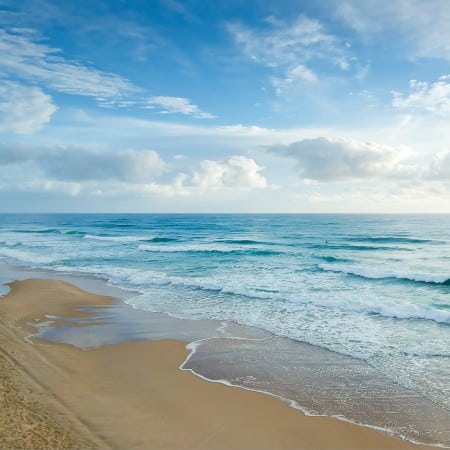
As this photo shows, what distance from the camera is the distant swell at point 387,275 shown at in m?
20.7

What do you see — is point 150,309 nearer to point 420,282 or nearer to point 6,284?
point 6,284

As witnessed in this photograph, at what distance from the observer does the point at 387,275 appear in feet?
72.8

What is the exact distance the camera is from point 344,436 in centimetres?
638

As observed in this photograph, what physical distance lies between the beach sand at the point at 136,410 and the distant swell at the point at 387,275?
620 inches

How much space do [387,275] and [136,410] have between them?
18898 millimetres

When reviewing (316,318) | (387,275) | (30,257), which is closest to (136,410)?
(316,318)

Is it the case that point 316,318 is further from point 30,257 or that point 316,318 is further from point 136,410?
point 30,257

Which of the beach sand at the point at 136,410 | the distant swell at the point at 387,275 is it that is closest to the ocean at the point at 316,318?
the distant swell at the point at 387,275

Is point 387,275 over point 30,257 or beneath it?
beneath

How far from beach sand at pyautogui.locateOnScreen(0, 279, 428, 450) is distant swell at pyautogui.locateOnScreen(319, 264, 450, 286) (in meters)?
15.7

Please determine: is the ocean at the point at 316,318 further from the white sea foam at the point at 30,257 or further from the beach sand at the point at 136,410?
the beach sand at the point at 136,410

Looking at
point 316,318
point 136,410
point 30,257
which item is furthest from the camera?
point 30,257

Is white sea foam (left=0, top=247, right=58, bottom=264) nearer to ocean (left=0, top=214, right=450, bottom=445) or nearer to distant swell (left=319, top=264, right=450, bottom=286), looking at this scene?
ocean (left=0, top=214, right=450, bottom=445)

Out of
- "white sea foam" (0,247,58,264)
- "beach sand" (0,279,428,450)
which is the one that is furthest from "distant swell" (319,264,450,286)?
"white sea foam" (0,247,58,264)
